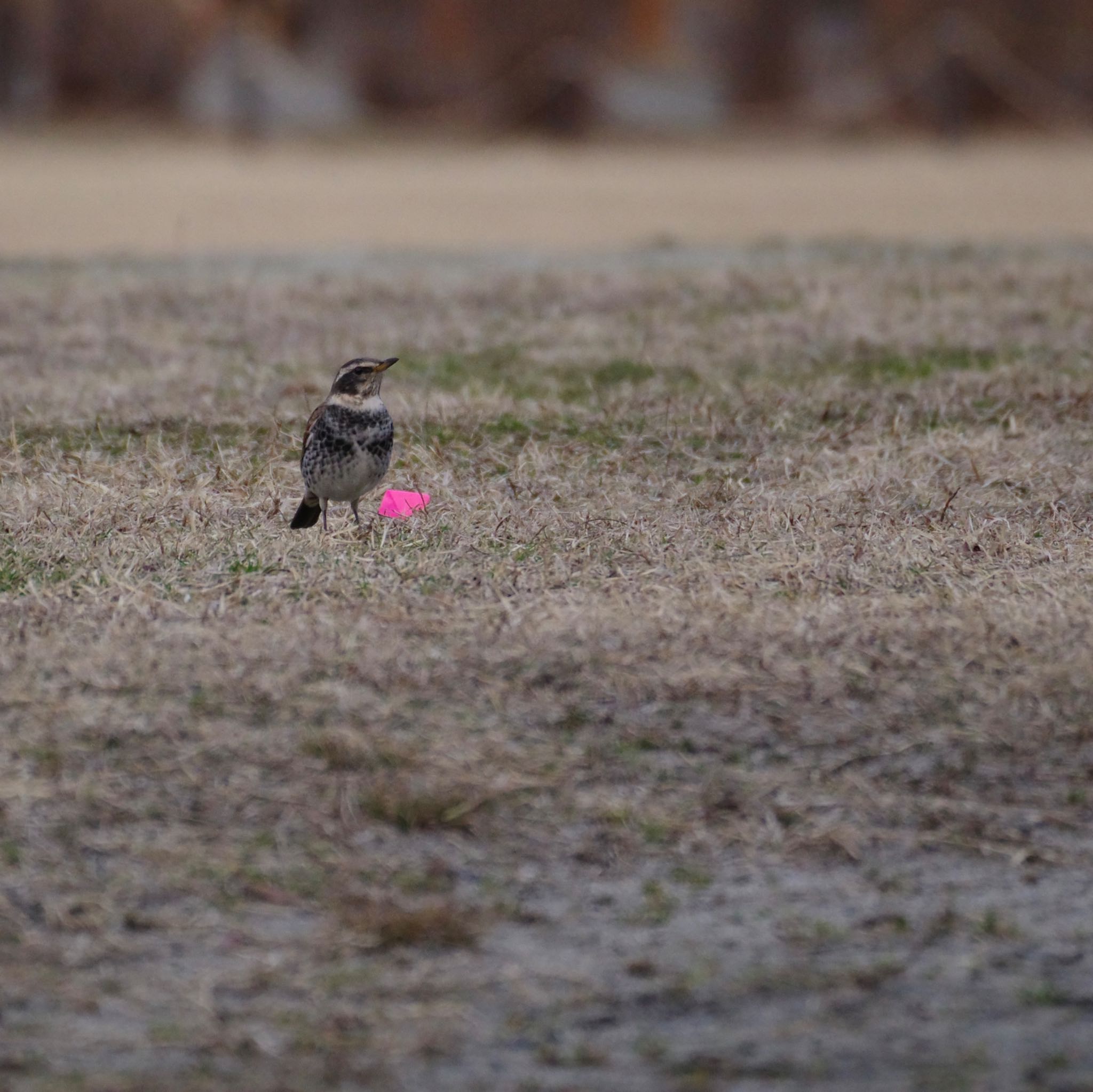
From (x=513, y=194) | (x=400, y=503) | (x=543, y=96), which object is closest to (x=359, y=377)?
(x=400, y=503)

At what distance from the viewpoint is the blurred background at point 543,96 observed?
26.7 m

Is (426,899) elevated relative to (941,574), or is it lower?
lower

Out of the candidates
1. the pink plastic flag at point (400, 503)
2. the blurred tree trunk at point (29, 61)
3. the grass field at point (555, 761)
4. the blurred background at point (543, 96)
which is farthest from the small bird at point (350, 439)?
the blurred tree trunk at point (29, 61)

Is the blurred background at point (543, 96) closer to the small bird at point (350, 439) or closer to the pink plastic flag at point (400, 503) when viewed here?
the pink plastic flag at point (400, 503)

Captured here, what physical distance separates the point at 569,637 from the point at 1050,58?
28693mm

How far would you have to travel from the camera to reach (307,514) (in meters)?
6.75

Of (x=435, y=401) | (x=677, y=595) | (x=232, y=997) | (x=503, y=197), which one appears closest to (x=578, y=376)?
(x=435, y=401)

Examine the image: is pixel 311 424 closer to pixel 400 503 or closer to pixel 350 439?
pixel 350 439

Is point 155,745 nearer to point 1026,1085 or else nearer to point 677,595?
point 677,595

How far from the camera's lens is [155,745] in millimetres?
4809

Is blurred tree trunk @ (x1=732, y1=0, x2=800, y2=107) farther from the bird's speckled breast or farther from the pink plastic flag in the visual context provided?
the bird's speckled breast

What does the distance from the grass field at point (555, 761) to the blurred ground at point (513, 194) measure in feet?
32.9

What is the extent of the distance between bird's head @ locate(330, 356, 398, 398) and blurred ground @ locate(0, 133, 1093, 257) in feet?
35.0

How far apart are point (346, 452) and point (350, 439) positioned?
0.06 meters
